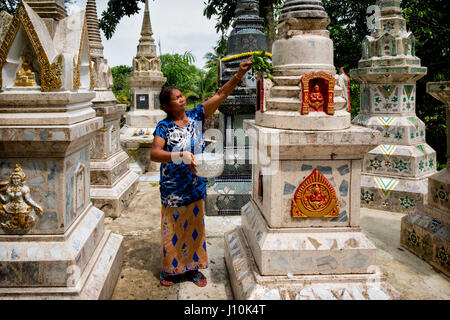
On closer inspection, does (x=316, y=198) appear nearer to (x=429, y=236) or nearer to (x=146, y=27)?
(x=429, y=236)

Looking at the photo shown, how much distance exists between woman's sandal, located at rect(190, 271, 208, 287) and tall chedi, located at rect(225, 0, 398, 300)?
360mm

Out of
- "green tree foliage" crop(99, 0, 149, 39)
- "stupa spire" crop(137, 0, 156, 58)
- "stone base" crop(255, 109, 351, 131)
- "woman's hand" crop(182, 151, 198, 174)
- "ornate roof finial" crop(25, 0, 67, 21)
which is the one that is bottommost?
"woman's hand" crop(182, 151, 198, 174)

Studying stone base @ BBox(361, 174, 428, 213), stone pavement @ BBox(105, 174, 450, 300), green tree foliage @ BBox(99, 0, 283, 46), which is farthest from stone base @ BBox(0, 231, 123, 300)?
green tree foliage @ BBox(99, 0, 283, 46)

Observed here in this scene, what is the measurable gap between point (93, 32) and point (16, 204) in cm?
532

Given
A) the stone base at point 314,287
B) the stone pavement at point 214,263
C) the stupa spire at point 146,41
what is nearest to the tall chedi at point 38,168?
the stone pavement at point 214,263

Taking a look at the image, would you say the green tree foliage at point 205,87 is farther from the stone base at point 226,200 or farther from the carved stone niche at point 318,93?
the carved stone niche at point 318,93

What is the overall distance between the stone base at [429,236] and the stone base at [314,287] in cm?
135

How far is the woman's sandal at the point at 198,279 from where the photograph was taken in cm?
344

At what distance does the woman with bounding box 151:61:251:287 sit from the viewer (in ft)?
10.5

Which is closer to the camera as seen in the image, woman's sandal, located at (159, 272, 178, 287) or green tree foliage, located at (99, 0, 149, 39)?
woman's sandal, located at (159, 272, 178, 287)

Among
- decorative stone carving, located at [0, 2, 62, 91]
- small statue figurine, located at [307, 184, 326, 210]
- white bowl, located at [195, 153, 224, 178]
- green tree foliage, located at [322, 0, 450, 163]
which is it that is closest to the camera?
decorative stone carving, located at [0, 2, 62, 91]

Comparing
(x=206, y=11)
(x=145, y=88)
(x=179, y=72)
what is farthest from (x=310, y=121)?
(x=179, y=72)

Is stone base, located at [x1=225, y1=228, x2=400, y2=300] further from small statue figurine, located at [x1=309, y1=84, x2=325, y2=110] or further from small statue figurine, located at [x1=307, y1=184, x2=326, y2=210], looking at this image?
small statue figurine, located at [x1=309, y1=84, x2=325, y2=110]

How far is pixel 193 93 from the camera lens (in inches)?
971
